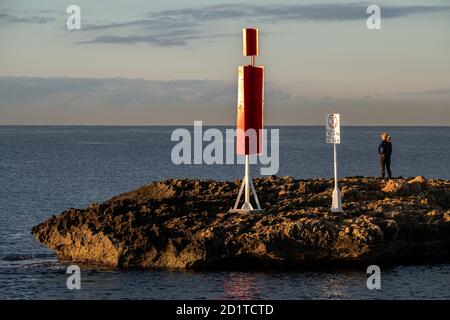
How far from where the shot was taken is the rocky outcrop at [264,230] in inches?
1272

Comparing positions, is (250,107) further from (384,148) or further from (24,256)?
(24,256)

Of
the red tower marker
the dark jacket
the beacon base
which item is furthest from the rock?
the red tower marker

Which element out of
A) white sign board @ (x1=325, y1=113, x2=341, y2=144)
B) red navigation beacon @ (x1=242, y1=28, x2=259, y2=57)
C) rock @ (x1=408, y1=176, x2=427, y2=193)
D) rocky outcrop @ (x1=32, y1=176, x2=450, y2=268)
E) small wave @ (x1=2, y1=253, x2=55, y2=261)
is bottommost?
small wave @ (x1=2, y1=253, x2=55, y2=261)

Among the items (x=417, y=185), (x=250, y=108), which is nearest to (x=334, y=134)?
(x=250, y=108)

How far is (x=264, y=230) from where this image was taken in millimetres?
32562

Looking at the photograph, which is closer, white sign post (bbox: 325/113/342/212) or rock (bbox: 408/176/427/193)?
white sign post (bbox: 325/113/342/212)

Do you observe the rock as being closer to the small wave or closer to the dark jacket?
the dark jacket

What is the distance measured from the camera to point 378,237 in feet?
107

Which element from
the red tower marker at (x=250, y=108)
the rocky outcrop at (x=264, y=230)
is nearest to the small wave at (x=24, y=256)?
the rocky outcrop at (x=264, y=230)

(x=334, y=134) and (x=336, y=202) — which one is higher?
(x=334, y=134)

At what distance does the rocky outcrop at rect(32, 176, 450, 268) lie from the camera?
32.3m

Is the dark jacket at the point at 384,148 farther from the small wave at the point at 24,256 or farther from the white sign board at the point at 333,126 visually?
the small wave at the point at 24,256

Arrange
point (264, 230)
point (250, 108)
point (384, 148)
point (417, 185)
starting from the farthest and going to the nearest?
point (384, 148)
point (417, 185)
point (250, 108)
point (264, 230)
